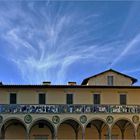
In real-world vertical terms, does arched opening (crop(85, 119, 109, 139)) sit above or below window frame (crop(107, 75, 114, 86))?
below

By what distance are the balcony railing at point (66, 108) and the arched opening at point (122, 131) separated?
2.69m

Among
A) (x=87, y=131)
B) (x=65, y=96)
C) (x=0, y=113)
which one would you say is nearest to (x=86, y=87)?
(x=65, y=96)

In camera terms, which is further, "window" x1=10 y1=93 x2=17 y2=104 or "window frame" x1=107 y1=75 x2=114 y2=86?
"window frame" x1=107 y1=75 x2=114 y2=86

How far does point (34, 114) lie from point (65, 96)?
403 centimetres

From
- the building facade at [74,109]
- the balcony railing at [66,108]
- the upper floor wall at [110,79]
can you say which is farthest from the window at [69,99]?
the upper floor wall at [110,79]

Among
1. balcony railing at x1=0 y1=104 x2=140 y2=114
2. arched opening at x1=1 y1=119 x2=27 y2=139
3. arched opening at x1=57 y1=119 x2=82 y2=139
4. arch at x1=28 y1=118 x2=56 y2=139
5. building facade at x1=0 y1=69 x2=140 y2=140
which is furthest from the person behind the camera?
arched opening at x1=57 y1=119 x2=82 y2=139

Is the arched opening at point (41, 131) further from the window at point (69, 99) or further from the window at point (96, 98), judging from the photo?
the window at point (96, 98)

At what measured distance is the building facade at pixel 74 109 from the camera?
3784 centimetres

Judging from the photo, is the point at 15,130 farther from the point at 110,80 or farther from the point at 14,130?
the point at 110,80

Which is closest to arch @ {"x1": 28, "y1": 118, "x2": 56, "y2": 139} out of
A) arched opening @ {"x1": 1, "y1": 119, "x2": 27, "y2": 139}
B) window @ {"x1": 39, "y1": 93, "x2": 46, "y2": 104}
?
arched opening @ {"x1": 1, "y1": 119, "x2": 27, "y2": 139}

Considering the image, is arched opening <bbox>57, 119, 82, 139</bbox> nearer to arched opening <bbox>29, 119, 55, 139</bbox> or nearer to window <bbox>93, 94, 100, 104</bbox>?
arched opening <bbox>29, 119, 55, 139</bbox>

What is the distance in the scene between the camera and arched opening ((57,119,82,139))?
4097cm

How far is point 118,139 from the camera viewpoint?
4131 centimetres

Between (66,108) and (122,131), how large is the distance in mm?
7064
